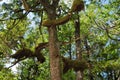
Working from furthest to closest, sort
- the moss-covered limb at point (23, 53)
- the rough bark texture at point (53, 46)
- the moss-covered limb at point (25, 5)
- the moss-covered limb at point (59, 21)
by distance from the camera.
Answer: the moss-covered limb at point (23, 53) → the moss-covered limb at point (25, 5) → the moss-covered limb at point (59, 21) → the rough bark texture at point (53, 46)

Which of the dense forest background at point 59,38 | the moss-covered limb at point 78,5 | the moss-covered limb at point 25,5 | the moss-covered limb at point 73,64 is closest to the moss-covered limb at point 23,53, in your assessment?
the dense forest background at point 59,38

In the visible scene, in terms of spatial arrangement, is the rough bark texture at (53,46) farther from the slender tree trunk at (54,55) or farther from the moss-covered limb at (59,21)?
the moss-covered limb at (59,21)

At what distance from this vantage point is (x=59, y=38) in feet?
86.5

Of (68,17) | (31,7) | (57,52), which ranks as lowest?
(57,52)

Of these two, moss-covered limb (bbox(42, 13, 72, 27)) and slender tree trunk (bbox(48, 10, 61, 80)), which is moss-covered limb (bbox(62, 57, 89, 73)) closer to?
slender tree trunk (bbox(48, 10, 61, 80))

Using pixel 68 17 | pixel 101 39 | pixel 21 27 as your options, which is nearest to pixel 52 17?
pixel 68 17

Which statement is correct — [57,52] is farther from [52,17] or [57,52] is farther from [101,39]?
[101,39]

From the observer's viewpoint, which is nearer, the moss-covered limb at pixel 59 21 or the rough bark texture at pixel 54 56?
the rough bark texture at pixel 54 56

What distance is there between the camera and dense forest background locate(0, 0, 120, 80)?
1199 centimetres

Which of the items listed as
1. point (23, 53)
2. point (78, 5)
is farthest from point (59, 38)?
point (78, 5)

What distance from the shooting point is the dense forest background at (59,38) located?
39.3 feet

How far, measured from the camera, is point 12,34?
15000mm

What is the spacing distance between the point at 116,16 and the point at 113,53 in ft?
22.0

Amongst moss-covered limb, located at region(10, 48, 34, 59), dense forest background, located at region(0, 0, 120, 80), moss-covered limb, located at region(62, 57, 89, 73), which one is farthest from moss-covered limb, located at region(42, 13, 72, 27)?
moss-covered limb, located at region(10, 48, 34, 59)
